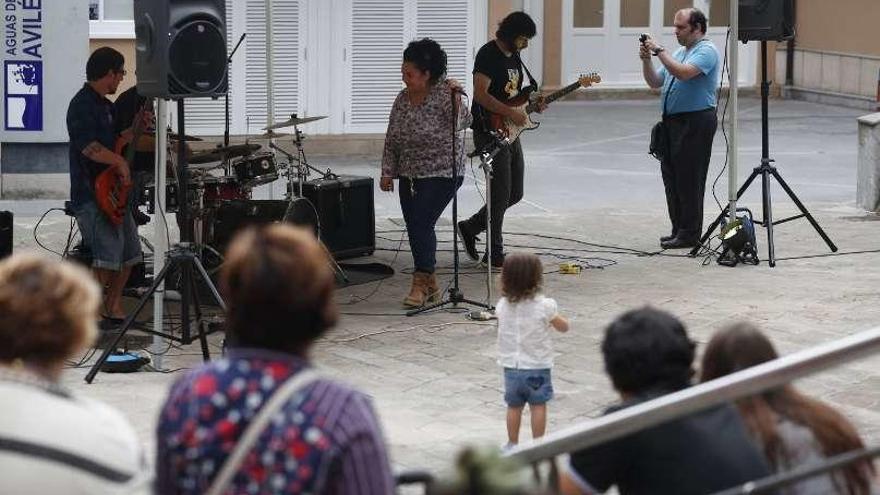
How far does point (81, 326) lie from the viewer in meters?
3.37

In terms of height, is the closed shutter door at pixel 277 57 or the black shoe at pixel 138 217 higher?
the closed shutter door at pixel 277 57

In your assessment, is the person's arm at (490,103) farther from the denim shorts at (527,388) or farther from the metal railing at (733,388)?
the metal railing at (733,388)

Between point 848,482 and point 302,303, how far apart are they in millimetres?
1567

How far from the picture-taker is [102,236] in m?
9.81

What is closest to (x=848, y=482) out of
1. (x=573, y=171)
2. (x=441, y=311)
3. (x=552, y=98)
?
(x=441, y=311)

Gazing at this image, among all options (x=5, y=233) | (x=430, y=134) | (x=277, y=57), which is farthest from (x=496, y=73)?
(x=277, y=57)

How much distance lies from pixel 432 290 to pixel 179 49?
2.71 metres

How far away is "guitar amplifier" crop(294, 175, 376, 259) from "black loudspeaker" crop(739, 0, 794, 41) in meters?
2.87

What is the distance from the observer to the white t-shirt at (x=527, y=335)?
7102mm

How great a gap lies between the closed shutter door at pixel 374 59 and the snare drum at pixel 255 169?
19.8ft

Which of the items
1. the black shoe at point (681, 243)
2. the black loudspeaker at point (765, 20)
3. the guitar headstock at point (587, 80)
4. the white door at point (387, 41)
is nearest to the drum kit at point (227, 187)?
the guitar headstock at point (587, 80)

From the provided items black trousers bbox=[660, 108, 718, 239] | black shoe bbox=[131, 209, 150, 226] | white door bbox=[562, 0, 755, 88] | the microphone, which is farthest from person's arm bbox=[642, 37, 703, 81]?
white door bbox=[562, 0, 755, 88]

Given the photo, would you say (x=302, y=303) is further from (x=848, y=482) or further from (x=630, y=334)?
(x=848, y=482)

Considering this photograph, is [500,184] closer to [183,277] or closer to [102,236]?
[102,236]
